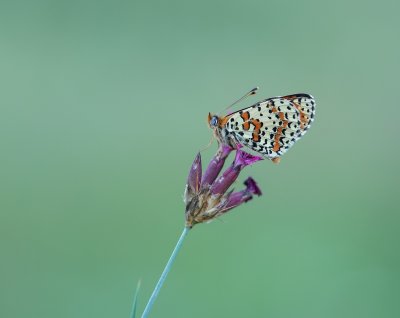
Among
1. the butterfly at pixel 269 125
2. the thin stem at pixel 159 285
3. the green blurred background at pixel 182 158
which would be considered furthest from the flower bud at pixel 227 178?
the green blurred background at pixel 182 158

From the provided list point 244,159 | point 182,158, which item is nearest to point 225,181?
point 244,159

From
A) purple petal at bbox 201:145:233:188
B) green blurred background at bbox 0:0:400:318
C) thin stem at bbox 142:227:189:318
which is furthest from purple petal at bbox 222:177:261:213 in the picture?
green blurred background at bbox 0:0:400:318

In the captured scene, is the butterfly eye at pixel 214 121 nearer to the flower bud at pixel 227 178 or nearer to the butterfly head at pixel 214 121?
the butterfly head at pixel 214 121

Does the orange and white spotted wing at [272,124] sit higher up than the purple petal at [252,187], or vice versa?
the orange and white spotted wing at [272,124]

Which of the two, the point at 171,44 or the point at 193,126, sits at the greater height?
the point at 171,44

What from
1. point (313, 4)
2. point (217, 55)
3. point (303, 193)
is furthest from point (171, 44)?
point (303, 193)

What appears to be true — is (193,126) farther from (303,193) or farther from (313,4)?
(313,4)

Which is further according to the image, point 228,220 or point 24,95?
point 24,95

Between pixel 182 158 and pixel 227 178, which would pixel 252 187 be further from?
pixel 182 158
